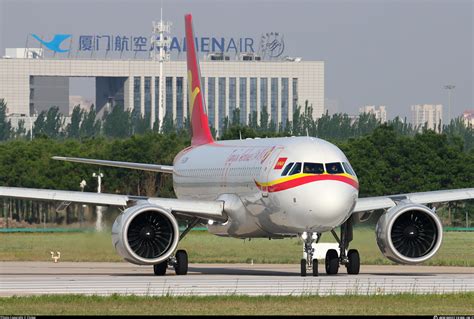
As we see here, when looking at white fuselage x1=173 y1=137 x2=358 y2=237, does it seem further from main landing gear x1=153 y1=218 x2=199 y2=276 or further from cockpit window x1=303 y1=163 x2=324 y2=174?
main landing gear x1=153 y1=218 x2=199 y2=276

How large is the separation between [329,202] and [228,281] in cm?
379

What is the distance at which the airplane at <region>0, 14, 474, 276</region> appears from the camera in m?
37.3

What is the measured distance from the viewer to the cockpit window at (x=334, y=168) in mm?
37438

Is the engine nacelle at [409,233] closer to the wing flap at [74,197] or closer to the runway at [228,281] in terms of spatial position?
the runway at [228,281]

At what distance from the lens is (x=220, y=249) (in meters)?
58.5

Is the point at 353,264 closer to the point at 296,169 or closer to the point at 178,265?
the point at 296,169

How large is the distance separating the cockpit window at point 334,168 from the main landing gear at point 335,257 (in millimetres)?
1884

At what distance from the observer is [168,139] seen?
116m

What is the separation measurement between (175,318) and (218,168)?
21.6 m

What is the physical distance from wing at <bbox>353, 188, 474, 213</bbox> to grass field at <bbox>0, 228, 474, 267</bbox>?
167 inches

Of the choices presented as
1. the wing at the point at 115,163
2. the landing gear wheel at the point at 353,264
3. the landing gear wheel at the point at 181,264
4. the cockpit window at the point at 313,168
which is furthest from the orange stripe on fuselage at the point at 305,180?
the wing at the point at 115,163

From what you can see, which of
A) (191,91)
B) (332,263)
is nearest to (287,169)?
(332,263)

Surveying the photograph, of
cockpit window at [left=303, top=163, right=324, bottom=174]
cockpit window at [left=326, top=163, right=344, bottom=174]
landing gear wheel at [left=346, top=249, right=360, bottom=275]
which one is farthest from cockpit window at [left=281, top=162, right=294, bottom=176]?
landing gear wheel at [left=346, top=249, right=360, bottom=275]

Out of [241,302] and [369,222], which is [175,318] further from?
[369,222]
